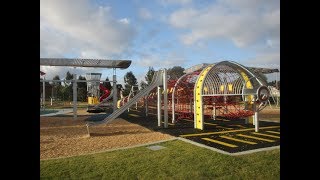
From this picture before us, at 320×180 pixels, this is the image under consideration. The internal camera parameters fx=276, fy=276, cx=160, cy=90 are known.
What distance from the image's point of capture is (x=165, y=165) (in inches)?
231

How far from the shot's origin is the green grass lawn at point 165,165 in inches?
203

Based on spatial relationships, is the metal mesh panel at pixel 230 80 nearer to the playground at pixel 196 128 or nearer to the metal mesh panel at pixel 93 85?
the playground at pixel 196 128

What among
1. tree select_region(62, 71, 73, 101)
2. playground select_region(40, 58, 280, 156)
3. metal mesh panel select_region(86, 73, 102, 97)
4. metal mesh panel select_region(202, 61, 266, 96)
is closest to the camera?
playground select_region(40, 58, 280, 156)

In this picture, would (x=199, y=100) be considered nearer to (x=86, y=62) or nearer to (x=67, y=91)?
(x=86, y=62)

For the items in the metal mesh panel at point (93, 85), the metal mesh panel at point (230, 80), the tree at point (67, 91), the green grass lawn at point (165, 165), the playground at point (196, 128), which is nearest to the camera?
the green grass lawn at point (165, 165)

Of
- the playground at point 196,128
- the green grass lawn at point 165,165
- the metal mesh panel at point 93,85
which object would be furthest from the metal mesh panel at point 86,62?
the green grass lawn at point 165,165

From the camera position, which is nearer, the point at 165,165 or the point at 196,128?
the point at 165,165

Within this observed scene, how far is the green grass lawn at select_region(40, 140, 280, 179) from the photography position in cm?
516

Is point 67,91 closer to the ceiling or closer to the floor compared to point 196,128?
closer to the ceiling

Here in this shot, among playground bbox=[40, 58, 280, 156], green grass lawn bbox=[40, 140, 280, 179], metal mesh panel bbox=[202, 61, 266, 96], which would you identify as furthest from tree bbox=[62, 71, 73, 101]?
green grass lawn bbox=[40, 140, 280, 179]

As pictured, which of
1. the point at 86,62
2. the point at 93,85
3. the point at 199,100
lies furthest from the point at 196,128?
the point at 93,85

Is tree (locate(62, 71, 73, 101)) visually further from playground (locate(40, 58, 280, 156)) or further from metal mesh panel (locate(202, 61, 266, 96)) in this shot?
metal mesh panel (locate(202, 61, 266, 96))
